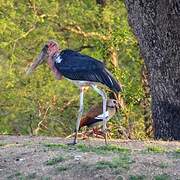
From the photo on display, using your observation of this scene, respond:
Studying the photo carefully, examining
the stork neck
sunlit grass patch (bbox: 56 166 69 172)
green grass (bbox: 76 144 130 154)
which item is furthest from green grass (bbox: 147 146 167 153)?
the stork neck

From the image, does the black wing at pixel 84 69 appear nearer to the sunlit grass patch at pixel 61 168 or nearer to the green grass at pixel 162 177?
the sunlit grass patch at pixel 61 168

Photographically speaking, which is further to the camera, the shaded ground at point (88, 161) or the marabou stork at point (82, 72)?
the marabou stork at point (82, 72)

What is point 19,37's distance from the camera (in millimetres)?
17266

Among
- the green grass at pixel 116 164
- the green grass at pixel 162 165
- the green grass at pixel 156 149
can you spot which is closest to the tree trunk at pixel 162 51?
the green grass at pixel 156 149

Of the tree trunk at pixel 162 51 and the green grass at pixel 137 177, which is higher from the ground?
the tree trunk at pixel 162 51

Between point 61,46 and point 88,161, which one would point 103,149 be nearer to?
point 88,161

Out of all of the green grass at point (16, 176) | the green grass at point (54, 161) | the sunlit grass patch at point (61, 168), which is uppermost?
the green grass at point (54, 161)

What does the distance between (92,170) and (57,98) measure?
957 cm

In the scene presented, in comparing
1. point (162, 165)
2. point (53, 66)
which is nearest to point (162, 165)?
point (162, 165)

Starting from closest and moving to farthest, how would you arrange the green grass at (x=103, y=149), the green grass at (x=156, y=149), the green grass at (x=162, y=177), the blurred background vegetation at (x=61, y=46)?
the green grass at (x=162, y=177) → the green grass at (x=103, y=149) → the green grass at (x=156, y=149) → the blurred background vegetation at (x=61, y=46)

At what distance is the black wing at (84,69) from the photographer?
9750 millimetres

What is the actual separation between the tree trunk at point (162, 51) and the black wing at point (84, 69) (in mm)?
1855

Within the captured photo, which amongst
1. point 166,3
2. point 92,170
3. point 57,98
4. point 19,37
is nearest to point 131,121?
point 57,98

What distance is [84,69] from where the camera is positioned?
9938mm
